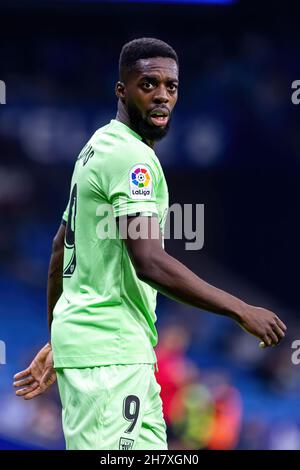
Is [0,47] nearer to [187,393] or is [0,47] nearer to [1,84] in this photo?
[1,84]

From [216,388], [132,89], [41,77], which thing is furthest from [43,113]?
[132,89]

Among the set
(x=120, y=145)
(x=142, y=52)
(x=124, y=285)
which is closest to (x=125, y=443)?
(x=124, y=285)

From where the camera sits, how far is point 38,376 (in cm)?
385

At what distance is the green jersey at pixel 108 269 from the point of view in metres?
3.31

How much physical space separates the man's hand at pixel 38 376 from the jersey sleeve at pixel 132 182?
79 centimetres

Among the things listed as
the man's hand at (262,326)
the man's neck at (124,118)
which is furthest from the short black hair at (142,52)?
the man's hand at (262,326)

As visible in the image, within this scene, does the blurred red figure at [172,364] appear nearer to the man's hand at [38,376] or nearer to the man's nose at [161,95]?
the man's hand at [38,376]

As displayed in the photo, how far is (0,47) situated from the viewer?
416 inches

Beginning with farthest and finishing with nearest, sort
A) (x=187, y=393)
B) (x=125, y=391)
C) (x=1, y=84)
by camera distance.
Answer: (x=1, y=84), (x=187, y=393), (x=125, y=391)

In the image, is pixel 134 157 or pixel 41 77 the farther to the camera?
pixel 41 77

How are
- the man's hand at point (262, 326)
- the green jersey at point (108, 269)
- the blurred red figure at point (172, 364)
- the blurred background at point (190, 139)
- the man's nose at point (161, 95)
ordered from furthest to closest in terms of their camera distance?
the blurred background at point (190, 139) < the blurred red figure at point (172, 364) < the man's nose at point (161, 95) < the green jersey at point (108, 269) < the man's hand at point (262, 326)

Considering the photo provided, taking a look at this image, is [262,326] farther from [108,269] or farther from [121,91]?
[121,91]

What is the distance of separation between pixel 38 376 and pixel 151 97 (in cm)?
114

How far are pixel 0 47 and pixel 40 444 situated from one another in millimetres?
4142
